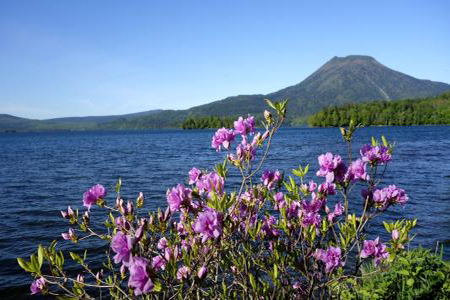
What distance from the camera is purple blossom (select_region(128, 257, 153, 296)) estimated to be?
2115 millimetres

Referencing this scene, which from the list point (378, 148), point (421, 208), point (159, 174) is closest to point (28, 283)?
point (378, 148)

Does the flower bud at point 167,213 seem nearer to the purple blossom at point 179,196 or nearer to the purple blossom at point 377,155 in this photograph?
the purple blossom at point 179,196

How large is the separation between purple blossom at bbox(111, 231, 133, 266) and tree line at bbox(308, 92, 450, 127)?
136 meters

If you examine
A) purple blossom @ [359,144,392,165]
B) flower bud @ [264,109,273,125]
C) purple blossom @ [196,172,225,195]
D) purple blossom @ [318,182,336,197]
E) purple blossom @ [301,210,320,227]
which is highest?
flower bud @ [264,109,273,125]

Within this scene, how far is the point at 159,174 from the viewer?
2684 cm

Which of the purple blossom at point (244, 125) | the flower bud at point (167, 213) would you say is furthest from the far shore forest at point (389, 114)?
the flower bud at point (167, 213)

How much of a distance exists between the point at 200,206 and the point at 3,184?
26.6m

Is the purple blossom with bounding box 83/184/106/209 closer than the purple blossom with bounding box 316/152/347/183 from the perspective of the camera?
No

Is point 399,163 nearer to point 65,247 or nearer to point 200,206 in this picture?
point 65,247

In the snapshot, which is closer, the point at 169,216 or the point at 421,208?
the point at 169,216

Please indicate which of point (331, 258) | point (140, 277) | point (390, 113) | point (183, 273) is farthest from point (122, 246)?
point (390, 113)

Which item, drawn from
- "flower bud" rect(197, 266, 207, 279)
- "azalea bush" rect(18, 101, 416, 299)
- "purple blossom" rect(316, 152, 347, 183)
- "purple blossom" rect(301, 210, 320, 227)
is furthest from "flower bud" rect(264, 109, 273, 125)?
"flower bud" rect(197, 266, 207, 279)

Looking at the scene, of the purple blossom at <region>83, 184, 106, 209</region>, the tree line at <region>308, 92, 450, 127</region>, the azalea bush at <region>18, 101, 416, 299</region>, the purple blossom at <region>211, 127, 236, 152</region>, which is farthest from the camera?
the tree line at <region>308, 92, 450, 127</region>

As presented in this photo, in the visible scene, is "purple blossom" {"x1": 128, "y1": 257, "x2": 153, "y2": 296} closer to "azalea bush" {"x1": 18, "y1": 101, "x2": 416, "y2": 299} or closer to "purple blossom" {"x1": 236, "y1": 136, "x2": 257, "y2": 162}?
"azalea bush" {"x1": 18, "y1": 101, "x2": 416, "y2": 299}
